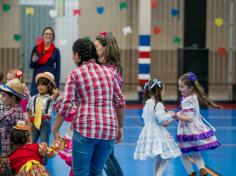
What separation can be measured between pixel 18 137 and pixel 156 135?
2258 millimetres

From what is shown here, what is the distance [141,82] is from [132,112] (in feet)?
2.81

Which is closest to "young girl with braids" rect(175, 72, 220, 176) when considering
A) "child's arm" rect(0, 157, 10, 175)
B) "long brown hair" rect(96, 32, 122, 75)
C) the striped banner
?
"long brown hair" rect(96, 32, 122, 75)

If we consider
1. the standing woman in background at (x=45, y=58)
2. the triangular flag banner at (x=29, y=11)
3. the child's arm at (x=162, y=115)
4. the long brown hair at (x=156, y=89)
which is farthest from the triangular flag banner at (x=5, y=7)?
the child's arm at (x=162, y=115)

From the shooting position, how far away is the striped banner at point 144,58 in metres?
16.8

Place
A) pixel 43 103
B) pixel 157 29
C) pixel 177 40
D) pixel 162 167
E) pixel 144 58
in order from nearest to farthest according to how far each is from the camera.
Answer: pixel 162 167, pixel 43 103, pixel 144 58, pixel 177 40, pixel 157 29

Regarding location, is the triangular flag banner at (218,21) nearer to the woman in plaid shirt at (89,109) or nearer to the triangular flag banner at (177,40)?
the triangular flag banner at (177,40)

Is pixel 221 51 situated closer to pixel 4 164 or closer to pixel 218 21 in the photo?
pixel 218 21

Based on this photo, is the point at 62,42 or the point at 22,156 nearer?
the point at 22,156

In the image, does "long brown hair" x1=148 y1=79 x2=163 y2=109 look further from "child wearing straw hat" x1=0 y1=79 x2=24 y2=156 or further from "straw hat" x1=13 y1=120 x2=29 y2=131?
"straw hat" x1=13 y1=120 x2=29 y2=131

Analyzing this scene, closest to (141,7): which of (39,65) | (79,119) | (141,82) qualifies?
(141,82)

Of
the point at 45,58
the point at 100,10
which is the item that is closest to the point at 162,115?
the point at 45,58

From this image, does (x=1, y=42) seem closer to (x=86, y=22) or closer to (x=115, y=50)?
(x=86, y=22)

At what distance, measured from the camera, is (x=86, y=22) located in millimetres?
19109

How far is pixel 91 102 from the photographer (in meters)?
6.21
